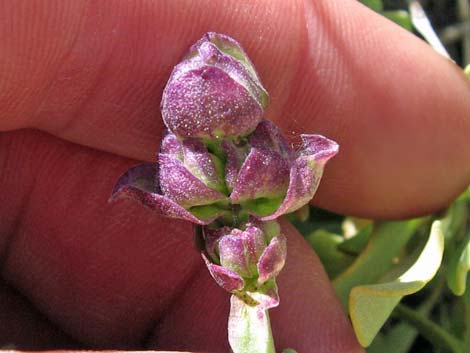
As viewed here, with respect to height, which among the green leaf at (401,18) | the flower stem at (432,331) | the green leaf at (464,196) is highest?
the green leaf at (401,18)

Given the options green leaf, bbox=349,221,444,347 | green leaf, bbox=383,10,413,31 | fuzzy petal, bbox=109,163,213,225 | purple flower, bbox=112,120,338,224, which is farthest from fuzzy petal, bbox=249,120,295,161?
green leaf, bbox=383,10,413,31

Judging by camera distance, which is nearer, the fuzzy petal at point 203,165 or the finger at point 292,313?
the fuzzy petal at point 203,165

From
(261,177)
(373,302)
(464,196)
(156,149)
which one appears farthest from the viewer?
(464,196)

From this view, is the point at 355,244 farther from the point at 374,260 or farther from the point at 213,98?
the point at 213,98

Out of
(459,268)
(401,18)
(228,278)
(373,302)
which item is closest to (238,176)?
(228,278)

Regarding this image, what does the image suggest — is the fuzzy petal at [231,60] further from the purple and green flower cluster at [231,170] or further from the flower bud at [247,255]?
the flower bud at [247,255]

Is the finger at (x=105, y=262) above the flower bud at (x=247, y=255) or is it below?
below

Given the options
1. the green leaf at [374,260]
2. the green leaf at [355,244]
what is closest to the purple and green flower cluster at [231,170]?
the green leaf at [374,260]
